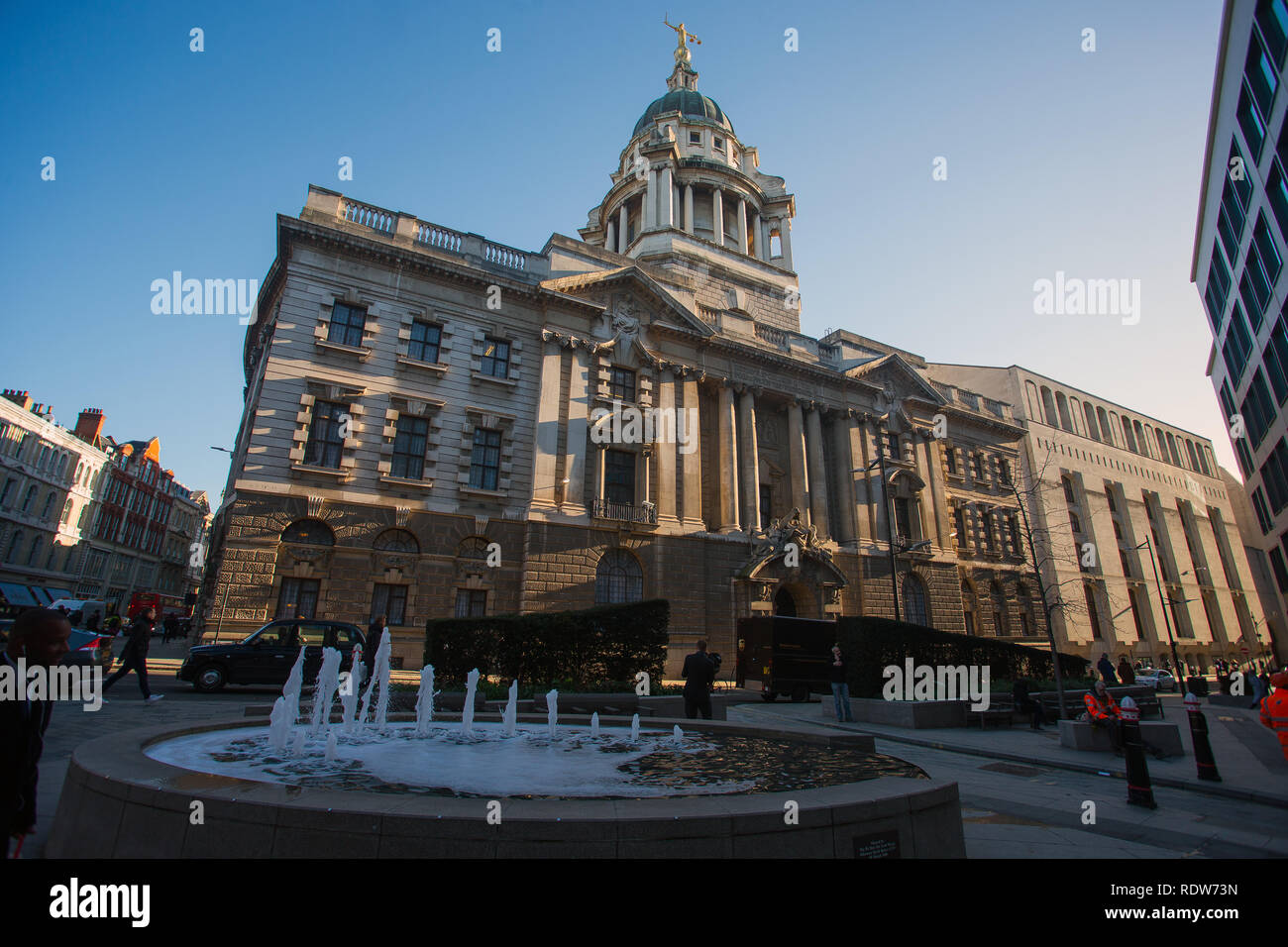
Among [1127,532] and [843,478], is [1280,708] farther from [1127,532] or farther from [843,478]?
[1127,532]

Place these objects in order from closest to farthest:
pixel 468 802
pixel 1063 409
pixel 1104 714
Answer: pixel 468 802 < pixel 1104 714 < pixel 1063 409

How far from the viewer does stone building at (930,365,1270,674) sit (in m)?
43.7

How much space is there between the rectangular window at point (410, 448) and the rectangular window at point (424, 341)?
8.70 feet

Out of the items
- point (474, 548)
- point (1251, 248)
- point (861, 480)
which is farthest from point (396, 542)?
point (1251, 248)

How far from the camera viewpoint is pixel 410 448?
75.4 feet

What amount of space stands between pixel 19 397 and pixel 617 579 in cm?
4917

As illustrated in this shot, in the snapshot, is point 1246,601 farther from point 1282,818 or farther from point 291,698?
point 291,698

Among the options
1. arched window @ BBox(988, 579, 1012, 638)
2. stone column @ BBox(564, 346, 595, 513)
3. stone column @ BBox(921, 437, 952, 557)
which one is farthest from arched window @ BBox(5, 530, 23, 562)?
arched window @ BBox(988, 579, 1012, 638)

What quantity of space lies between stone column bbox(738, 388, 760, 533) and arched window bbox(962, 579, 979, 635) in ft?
53.7

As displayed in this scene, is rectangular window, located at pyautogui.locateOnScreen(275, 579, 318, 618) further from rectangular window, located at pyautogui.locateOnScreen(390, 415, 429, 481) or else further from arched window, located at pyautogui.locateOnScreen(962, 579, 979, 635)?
arched window, located at pyautogui.locateOnScreen(962, 579, 979, 635)

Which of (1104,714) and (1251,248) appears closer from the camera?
(1104,714)
